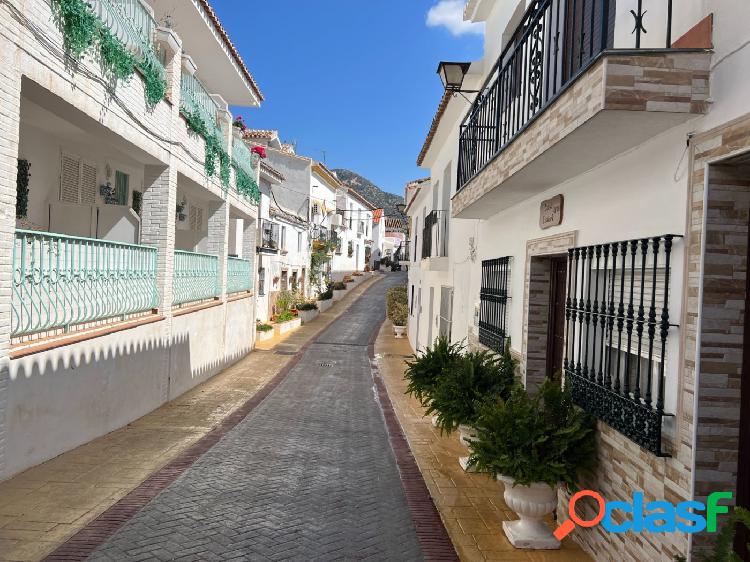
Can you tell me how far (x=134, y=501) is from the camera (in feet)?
18.8

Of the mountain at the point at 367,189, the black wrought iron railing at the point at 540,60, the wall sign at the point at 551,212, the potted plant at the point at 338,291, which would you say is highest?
the mountain at the point at 367,189

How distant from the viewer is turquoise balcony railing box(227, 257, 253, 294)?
15.5 meters

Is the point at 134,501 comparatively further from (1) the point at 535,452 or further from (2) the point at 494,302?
(2) the point at 494,302

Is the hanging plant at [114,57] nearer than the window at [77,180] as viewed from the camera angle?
Yes

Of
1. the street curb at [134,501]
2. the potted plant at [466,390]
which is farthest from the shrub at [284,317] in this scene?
the potted plant at [466,390]

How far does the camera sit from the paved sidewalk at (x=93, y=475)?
489 cm

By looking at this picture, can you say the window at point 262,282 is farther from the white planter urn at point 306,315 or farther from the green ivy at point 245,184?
the green ivy at point 245,184

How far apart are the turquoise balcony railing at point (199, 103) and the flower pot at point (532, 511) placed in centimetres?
912

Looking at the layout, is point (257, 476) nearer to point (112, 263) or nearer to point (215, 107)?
point (112, 263)

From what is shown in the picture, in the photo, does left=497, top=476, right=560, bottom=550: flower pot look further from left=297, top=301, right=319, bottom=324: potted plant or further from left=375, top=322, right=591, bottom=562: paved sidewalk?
left=297, top=301, right=319, bottom=324: potted plant

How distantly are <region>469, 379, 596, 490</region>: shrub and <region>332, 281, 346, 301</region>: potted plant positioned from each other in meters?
33.2

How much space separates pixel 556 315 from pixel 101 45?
6490 mm

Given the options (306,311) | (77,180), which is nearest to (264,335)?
(306,311)

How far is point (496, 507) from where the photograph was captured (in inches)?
234
